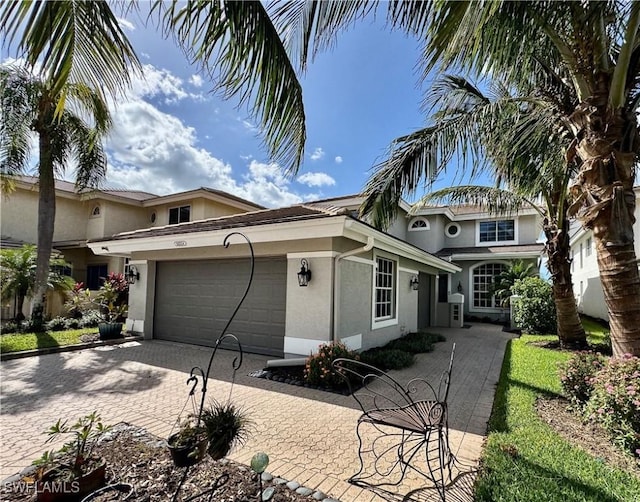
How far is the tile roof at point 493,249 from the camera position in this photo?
18250 mm

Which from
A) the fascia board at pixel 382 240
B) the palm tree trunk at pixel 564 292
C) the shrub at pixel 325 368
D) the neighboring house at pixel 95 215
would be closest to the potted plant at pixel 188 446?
the shrub at pixel 325 368

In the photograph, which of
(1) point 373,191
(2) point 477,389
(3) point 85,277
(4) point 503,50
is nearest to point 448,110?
(1) point 373,191

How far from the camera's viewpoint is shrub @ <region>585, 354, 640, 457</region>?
4.05m

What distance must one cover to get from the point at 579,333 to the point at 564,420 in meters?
6.75

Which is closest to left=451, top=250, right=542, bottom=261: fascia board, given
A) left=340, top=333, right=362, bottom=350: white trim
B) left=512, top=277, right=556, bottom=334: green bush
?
left=512, top=277, right=556, bottom=334: green bush

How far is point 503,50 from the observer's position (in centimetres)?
411

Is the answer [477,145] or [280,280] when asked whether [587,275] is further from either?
[280,280]

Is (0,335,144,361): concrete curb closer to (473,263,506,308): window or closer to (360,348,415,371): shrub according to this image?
(360,348,415,371): shrub

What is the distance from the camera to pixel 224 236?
8898mm

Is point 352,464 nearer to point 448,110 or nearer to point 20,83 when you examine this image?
point 448,110

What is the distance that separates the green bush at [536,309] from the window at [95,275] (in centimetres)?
2097

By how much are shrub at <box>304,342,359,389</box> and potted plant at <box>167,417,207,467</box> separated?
12.2 ft

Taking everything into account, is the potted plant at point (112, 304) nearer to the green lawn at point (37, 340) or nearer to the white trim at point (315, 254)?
the green lawn at point (37, 340)

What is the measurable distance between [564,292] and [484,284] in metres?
9.43
